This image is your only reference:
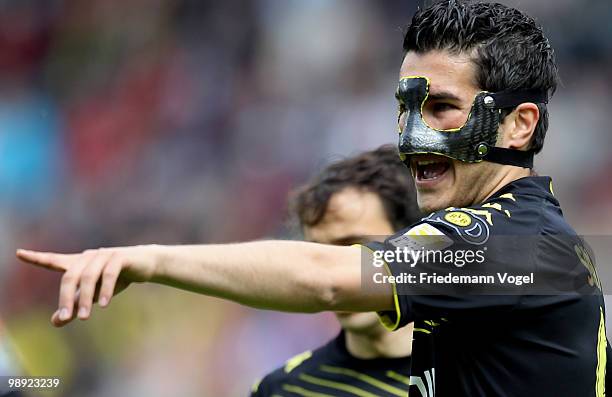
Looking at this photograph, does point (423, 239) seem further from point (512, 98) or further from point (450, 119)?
point (512, 98)

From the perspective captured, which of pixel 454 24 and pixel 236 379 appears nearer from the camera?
pixel 454 24

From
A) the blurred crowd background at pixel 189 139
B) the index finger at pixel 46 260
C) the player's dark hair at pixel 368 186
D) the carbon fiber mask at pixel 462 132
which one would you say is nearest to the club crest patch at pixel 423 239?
the carbon fiber mask at pixel 462 132

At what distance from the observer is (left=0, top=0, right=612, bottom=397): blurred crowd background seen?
27.2 ft

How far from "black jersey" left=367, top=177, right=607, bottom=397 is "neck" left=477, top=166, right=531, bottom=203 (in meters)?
0.10

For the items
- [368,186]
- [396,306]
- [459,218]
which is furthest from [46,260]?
[368,186]

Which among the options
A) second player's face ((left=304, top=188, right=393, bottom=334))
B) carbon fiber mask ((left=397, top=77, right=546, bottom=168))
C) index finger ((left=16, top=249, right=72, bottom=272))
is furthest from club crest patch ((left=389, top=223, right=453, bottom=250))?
second player's face ((left=304, top=188, right=393, bottom=334))

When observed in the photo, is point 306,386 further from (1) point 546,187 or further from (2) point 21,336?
(2) point 21,336

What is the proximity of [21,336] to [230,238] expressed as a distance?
6.68 ft

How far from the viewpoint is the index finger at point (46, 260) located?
222cm

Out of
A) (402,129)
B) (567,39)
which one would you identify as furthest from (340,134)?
(402,129)

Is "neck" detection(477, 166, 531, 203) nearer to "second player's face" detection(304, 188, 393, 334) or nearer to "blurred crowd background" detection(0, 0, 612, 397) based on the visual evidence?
"second player's face" detection(304, 188, 393, 334)

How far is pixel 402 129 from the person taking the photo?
319 cm

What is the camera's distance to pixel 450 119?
3.11m

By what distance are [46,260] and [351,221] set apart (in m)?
2.72
